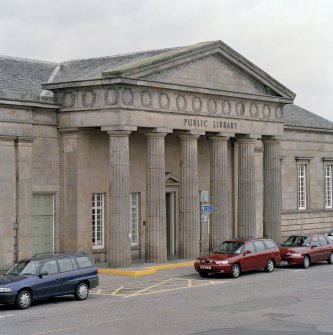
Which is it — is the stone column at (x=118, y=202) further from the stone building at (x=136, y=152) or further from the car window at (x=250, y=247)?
the car window at (x=250, y=247)

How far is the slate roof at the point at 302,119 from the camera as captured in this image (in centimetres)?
4594

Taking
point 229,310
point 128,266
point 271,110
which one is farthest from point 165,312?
point 271,110

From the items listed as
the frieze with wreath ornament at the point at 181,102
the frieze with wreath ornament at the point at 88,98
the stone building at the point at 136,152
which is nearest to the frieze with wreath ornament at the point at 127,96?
the stone building at the point at 136,152

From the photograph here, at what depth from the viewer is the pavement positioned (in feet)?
99.5

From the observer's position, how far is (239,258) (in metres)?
29.8

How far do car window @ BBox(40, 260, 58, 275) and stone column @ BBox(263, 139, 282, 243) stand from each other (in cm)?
1825

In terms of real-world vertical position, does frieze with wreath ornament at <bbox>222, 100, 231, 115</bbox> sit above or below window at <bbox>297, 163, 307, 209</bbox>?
above

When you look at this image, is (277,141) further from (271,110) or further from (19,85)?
(19,85)

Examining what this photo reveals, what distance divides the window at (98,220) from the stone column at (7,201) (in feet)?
14.1

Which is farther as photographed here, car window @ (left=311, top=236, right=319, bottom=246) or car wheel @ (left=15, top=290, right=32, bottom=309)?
car window @ (left=311, top=236, right=319, bottom=246)

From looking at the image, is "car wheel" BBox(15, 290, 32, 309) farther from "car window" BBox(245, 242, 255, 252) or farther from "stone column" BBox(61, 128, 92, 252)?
"car window" BBox(245, 242, 255, 252)

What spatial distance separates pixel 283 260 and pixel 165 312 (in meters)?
13.4

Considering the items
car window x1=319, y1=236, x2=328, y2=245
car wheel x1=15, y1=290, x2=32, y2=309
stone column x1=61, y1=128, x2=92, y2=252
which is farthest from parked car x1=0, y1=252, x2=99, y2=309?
car window x1=319, y1=236, x2=328, y2=245

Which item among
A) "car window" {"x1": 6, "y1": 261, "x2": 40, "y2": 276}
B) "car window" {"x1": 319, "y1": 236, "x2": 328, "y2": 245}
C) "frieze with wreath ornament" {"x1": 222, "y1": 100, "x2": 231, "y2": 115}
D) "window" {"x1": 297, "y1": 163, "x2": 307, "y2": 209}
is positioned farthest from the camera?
"window" {"x1": 297, "y1": 163, "x2": 307, "y2": 209}
